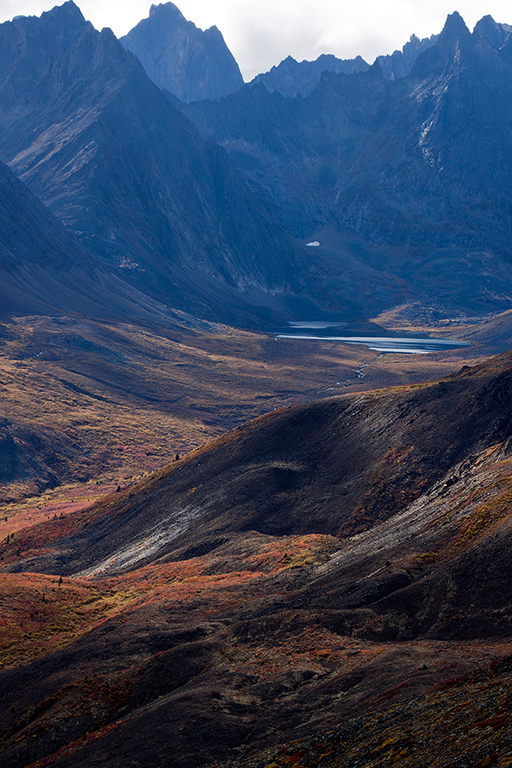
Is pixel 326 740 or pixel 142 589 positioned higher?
pixel 326 740

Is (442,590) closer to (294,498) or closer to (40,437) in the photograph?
(294,498)

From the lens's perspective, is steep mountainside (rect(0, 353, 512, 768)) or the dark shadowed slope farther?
the dark shadowed slope

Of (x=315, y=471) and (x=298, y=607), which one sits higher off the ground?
(x=315, y=471)

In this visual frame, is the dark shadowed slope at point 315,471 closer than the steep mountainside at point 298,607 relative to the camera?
No

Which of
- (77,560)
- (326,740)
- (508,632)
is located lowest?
(77,560)

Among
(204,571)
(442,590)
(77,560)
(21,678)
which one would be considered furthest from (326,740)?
(77,560)

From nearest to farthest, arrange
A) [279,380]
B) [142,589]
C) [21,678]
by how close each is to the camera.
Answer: [21,678], [142,589], [279,380]

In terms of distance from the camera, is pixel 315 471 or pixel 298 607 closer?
pixel 298 607

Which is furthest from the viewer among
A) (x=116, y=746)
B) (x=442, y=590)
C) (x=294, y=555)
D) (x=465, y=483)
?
(x=294, y=555)
